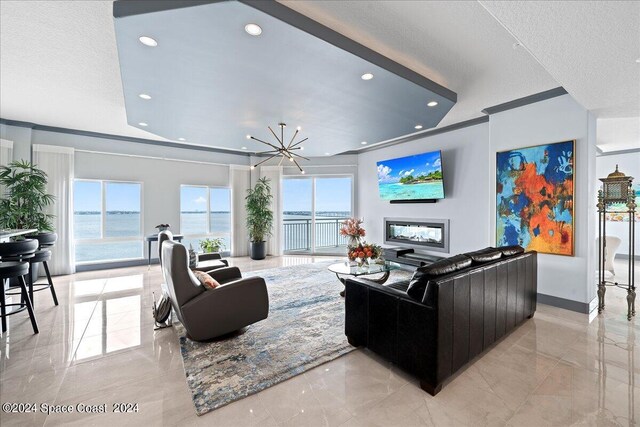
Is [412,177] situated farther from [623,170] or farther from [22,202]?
[22,202]

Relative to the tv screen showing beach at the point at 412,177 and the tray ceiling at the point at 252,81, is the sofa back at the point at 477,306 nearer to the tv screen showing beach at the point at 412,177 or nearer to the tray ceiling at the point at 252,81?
the tray ceiling at the point at 252,81

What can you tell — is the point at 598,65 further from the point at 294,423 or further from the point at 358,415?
the point at 294,423

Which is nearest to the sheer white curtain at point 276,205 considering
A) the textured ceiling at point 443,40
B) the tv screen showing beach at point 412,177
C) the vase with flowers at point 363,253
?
the tv screen showing beach at point 412,177

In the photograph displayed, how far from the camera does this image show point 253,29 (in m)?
2.01

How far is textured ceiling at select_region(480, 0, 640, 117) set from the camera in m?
1.68

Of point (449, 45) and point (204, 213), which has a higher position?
point (449, 45)

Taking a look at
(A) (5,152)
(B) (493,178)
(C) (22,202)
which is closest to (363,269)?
(B) (493,178)

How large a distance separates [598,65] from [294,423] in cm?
382

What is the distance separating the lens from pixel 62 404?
1.88 meters

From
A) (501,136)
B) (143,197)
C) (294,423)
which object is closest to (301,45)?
(294,423)

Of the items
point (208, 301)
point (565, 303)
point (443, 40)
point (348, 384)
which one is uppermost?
point (443, 40)

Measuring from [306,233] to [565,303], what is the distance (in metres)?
5.69

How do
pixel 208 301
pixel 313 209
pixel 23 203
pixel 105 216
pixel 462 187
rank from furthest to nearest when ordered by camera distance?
pixel 313 209 → pixel 105 216 → pixel 462 187 → pixel 23 203 → pixel 208 301

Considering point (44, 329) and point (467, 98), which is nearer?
point (44, 329)
